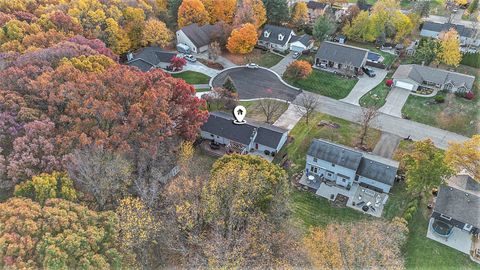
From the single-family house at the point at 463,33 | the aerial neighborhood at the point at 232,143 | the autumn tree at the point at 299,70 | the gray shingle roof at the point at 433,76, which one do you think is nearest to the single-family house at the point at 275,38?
the aerial neighborhood at the point at 232,143

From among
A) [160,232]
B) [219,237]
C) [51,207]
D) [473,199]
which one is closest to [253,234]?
[219,237]

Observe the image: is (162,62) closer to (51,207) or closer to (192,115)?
(192,115)

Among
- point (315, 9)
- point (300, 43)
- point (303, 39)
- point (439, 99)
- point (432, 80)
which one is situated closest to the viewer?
point (439, 99)

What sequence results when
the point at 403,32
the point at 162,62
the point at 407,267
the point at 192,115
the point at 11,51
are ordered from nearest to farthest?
the point at 407,267 < the point at 192,115 < the point at 11,51 < the point at 162,62 < the point at 403,32

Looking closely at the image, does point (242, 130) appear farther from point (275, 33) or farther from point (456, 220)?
point (275, 33)

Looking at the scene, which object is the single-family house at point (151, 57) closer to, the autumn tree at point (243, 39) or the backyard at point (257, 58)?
the autumn tree at point (243, 39)

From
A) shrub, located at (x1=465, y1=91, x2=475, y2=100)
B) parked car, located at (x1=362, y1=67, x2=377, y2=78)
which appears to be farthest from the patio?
parked car, located at (x1=362, y1=67, x2=377, y2=78)

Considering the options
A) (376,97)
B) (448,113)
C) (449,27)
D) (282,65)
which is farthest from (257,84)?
(449,27)
